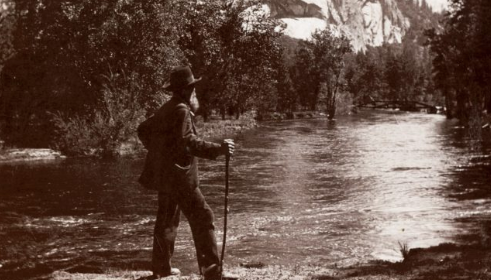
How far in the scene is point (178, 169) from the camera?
26.4ft

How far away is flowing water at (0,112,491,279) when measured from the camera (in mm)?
11156

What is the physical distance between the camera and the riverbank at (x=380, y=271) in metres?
8.16

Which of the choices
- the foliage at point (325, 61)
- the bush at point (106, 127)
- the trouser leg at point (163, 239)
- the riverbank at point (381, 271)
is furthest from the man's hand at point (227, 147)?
the foliage at point (325, 61)

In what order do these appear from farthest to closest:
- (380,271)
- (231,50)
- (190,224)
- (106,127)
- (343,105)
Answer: (343,105) → (231,50) → (106,127) → (380,271) → (190,224)

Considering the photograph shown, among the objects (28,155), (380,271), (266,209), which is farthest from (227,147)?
(28,155)

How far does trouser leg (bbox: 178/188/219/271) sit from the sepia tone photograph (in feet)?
0.07

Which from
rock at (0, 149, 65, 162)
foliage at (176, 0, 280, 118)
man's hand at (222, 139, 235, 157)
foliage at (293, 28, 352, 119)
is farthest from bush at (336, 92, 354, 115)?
man's hand at (222, 139, 235, 157)

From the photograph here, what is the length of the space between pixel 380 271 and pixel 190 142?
3257 millimetres

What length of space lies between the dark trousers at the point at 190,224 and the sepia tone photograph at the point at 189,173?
22 mm

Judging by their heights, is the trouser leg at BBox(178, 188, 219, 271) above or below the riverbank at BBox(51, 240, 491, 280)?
above

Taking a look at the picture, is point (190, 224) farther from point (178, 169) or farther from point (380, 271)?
point (380, 271)

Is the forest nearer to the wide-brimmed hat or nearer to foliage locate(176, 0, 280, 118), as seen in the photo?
foliage locate(176, 0, 280, 118)

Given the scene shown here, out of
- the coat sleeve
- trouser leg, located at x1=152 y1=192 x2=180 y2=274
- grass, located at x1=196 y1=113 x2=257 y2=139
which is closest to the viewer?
the coat sleeve

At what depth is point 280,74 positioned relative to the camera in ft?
310
